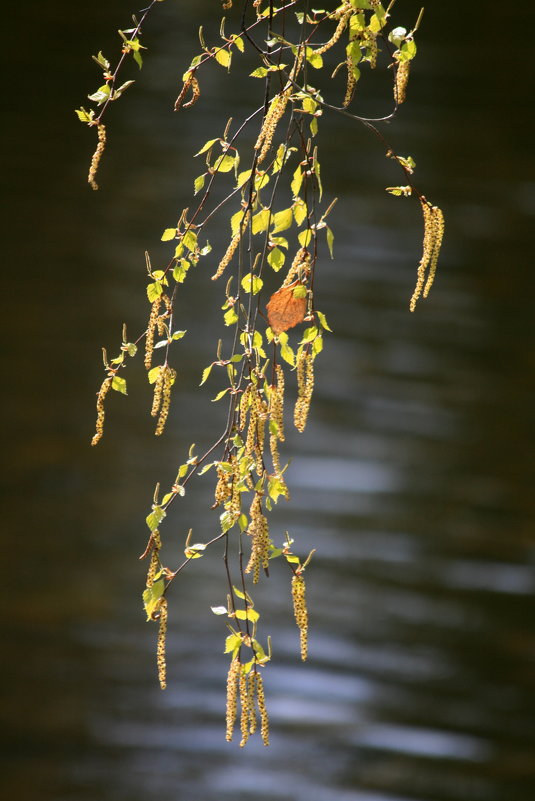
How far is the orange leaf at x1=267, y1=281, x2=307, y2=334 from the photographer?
0.81 meters

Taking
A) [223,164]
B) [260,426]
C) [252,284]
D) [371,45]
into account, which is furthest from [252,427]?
[371,45]

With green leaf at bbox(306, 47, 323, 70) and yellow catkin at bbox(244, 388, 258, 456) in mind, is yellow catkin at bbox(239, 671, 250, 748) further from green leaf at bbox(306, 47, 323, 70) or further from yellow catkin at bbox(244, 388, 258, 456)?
green leaf at bbox(306, 47, 323, 70)

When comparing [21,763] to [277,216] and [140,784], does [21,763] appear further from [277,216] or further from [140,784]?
[277,216]

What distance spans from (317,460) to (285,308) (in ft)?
4.57

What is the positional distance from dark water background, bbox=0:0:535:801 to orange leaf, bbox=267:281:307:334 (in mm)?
1346

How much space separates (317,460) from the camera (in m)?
2.19

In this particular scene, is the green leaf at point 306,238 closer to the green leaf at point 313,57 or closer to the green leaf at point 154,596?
the green leaf at point 313,57

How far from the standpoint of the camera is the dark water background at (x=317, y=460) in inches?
84.0

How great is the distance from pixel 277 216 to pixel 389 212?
54.1 inches

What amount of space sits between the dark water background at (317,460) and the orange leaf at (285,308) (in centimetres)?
135

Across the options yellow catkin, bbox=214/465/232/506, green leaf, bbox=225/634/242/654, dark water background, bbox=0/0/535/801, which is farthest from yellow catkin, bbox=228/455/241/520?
dark water background, bbox=0/0/535/801

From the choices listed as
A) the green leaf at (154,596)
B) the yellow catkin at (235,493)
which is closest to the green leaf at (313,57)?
the yellow catkin at (235,493)

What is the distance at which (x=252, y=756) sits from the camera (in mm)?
2168

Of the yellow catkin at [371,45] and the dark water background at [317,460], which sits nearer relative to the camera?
the yellow catkin at [371,45]
